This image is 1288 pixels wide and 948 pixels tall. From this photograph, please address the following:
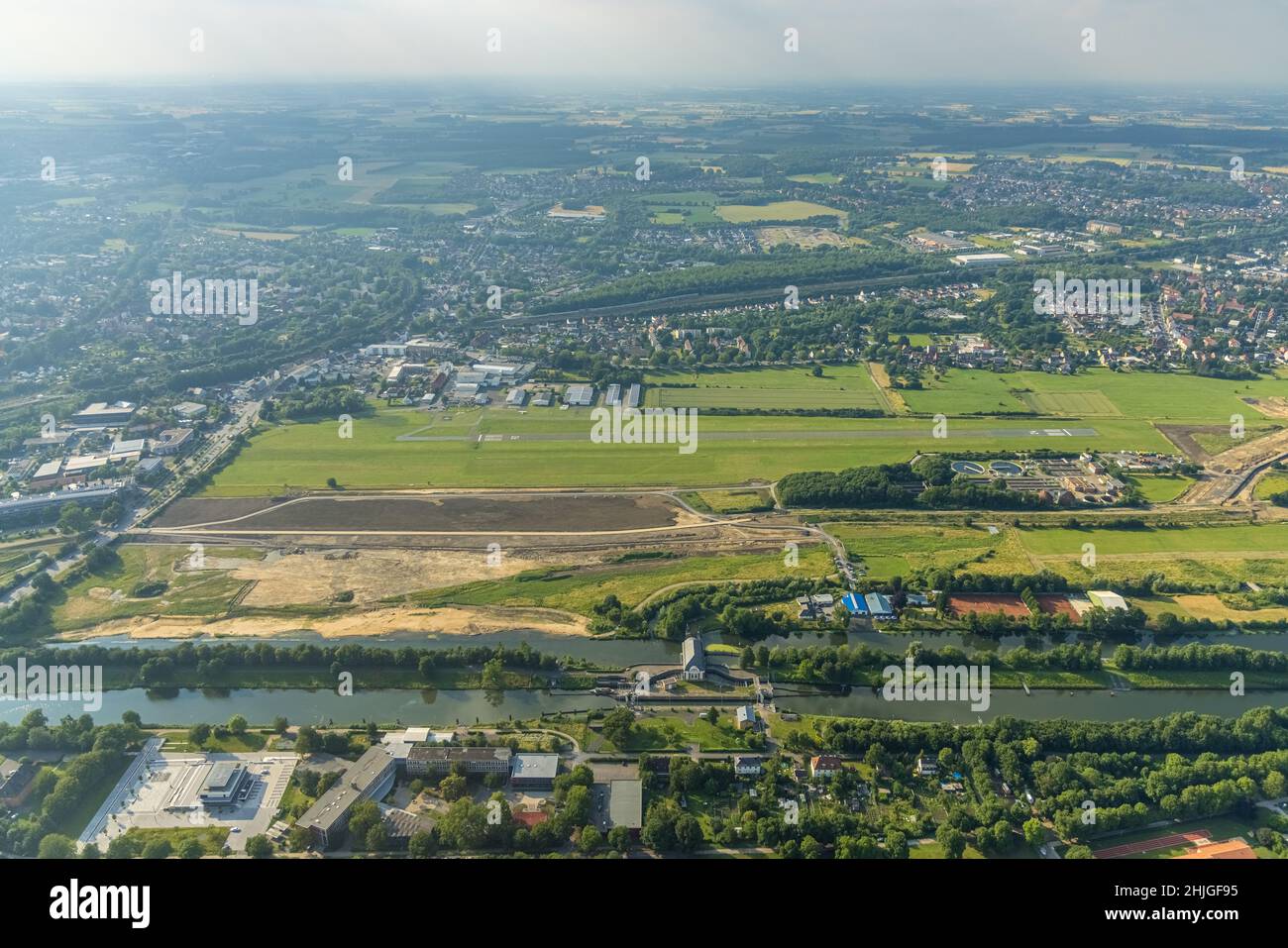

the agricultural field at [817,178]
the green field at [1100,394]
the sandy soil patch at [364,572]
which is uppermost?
the agricultural field at [817,178]

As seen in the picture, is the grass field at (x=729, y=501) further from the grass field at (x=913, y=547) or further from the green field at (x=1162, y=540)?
the green field at (x=1162, y=540)

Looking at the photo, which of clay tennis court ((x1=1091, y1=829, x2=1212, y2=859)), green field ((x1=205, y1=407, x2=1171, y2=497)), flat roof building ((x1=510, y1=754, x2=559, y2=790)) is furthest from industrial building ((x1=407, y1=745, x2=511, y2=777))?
green field ((x1=205, y1=407, x2=1171, y2=497))

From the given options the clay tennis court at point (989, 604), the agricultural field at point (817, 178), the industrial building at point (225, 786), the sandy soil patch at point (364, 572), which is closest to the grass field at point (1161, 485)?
the clay tennis court at point (989, 604)

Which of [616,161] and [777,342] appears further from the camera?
[616,161]

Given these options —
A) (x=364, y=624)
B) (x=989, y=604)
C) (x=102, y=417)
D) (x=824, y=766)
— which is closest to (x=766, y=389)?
(x=989, y=604)

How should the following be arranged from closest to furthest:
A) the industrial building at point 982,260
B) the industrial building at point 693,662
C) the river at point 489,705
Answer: the river at point 489,705 < the industrial building at point 693,662 < the industrial building at point 982,260
